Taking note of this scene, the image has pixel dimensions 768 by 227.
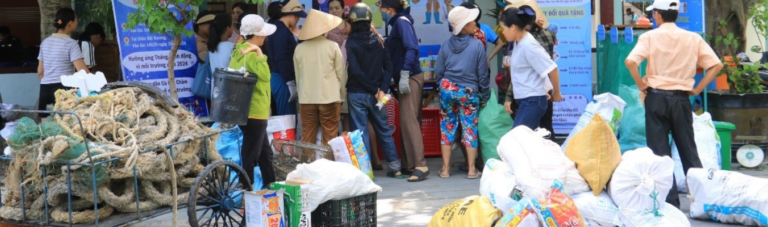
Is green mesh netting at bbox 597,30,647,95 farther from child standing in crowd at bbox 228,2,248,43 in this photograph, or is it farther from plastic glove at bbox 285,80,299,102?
child standing in crowd at bbox 228,2,248,43

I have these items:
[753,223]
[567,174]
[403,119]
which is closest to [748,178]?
[753,223]

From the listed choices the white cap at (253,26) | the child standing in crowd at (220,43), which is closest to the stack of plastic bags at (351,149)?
the child standing in crowd at (220,43)

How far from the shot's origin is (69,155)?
19.3 feet

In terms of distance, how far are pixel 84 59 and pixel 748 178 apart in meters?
5.93

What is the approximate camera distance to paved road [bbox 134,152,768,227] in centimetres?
793

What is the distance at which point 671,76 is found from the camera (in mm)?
7766

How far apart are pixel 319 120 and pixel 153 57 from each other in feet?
5.65

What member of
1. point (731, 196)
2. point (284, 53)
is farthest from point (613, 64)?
point (284, 53)

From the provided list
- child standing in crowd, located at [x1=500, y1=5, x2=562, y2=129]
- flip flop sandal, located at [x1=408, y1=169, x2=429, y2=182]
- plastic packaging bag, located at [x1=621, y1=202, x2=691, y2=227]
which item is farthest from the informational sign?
plastic packaging bag, located at [x1=621, y1=202, x2=691, y2=227]

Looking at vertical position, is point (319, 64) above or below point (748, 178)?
above

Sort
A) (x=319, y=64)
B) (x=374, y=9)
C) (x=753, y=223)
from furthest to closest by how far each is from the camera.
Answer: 1. (x=374, y=9)
2. (x=319, y=64)
3. (x=753, y=223)

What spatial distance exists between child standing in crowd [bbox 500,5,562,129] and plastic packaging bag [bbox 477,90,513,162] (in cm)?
97

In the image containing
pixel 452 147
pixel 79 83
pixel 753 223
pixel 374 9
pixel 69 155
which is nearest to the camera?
pixel 69 155

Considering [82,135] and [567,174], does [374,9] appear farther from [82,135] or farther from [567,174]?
[82,135]
